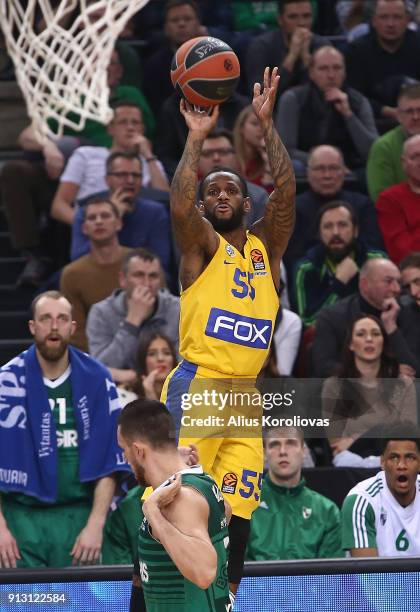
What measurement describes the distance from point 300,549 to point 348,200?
10.9ft

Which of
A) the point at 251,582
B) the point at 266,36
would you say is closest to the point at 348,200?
the point at 266,36

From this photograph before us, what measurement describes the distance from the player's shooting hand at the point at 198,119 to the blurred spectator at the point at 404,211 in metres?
3.94

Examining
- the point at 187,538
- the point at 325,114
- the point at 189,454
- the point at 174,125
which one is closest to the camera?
the point at 187,538

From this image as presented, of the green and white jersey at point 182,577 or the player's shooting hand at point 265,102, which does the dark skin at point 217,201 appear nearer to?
the player's shooting hand at point 265,102

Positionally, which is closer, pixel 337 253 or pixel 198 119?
pixel 198 119

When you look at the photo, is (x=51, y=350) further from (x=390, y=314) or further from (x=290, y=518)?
(x=390, y=314)

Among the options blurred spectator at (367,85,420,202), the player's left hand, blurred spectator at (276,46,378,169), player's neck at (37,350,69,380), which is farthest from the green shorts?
blurred spectator at (276,46,378,169)

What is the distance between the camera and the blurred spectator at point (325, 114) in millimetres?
10992

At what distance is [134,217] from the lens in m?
10.2

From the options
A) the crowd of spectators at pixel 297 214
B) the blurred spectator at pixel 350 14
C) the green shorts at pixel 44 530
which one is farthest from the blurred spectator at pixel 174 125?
the green shorts at pixel 44 530

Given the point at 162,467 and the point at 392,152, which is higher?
the point at 392,152

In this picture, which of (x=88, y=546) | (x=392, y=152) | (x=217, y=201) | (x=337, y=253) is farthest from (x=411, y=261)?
(x=217, y=201)

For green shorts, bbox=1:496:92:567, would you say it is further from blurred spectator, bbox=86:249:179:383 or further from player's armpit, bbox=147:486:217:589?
player's armpit, bbox=147:486:217:589

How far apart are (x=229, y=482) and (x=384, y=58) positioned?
252 inches
